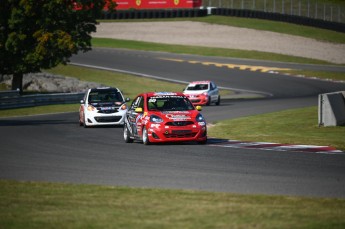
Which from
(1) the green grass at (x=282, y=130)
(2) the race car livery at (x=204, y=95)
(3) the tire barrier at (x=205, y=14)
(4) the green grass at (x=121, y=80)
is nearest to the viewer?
(1) the green grass at (x=282, y=130)

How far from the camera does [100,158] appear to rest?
58.9 feet

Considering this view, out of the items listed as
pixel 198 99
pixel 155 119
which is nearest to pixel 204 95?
pixel 198 99

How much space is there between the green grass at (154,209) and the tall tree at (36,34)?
3482 centimetres

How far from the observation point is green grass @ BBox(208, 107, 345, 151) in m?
22.2

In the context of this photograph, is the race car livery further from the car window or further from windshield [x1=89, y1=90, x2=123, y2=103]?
the car window

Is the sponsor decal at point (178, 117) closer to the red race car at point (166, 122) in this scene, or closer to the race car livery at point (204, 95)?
the red race car at point (166, 122)

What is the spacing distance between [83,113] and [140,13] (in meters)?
52.5

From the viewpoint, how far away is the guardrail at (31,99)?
41312 millimetres

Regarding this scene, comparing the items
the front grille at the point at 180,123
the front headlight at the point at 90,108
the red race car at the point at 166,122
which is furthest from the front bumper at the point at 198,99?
the front grille at the point at 180,123

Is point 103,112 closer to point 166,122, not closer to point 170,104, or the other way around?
point 170,104

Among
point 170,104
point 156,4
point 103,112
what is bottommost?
point 103,112

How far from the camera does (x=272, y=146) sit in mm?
20781

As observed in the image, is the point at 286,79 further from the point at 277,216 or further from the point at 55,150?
the point at 277,216

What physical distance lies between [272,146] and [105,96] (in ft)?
35.4
